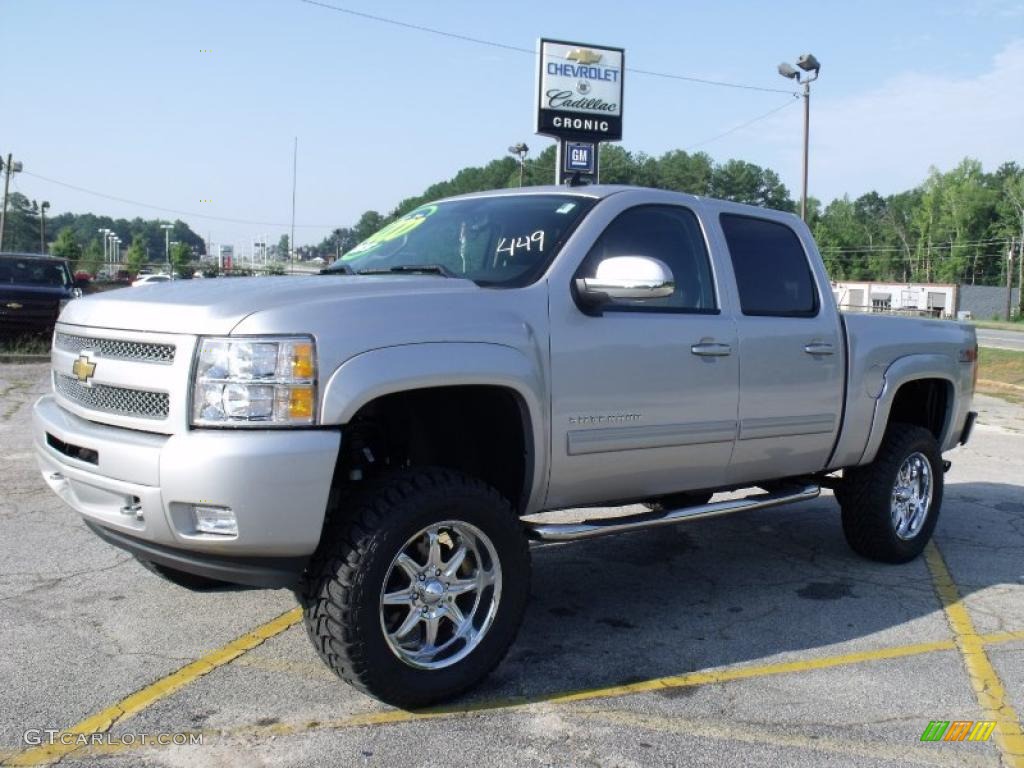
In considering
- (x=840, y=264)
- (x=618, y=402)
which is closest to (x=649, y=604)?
(x=618, y=402)

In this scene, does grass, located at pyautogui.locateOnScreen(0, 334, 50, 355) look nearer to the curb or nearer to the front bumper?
the front bumper

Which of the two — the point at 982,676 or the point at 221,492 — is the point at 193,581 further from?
the point at 982,676

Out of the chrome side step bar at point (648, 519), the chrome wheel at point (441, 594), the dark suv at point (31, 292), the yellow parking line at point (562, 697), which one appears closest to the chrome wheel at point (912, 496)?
the chrome side step bar at point (648, 519)

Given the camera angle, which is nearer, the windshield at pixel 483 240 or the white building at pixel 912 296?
the windshield at pixel 483 240

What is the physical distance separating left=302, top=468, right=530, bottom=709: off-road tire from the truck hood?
70 cm

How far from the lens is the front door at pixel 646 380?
4062 millimetres

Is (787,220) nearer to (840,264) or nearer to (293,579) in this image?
(293,579)

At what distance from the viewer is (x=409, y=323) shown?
3555 millimetres

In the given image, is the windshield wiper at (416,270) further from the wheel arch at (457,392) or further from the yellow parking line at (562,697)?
the yellow parking line at (562,697)

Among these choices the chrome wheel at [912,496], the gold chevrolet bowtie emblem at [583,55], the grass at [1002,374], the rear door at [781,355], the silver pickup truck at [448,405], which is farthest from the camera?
the gold chevrolet bowtie emblem at [583,55]

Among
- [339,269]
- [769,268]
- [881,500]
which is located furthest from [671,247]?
[881,500]

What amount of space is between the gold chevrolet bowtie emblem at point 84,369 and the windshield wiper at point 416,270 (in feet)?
4.15

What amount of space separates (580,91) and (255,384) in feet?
78.5

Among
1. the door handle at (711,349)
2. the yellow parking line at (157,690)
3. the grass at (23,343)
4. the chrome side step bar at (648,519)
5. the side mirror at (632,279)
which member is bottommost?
the yellow parking line at (157,690)
